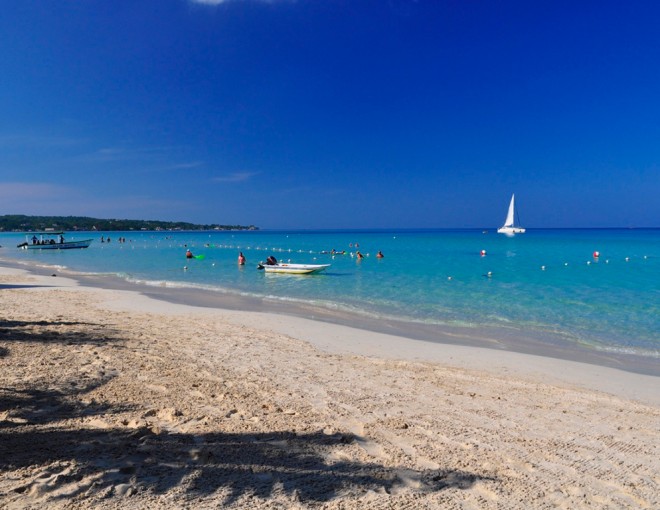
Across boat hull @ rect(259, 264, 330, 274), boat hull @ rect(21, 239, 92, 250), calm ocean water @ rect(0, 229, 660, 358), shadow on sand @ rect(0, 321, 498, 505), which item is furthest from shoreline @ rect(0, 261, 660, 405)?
boat hull @ rect(21, 239, 92, 250)

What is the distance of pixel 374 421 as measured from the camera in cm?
600

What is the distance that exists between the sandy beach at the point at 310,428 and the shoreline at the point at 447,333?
46.8 inches

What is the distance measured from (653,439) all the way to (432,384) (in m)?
3.21

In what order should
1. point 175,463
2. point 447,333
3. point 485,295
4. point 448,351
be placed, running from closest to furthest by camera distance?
point 175,463 < point 448,351 < point 447,333 < point 485,295

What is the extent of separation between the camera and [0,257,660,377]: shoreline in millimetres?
10969

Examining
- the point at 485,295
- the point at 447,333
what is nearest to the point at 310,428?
the point at 447,333

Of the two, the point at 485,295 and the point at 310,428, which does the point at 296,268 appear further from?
the point at 310,428

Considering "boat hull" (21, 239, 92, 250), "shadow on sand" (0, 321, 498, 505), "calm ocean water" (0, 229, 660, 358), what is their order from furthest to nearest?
1. "boat hull" (21, 239, 92, 250)
2. "calm ocean water" (0, 229, 660, 358)
3. "shadow on sand" (0, 321, 498, 505)

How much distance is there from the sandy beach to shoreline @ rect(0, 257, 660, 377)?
1.19 m

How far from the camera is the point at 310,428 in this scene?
18.4 ft

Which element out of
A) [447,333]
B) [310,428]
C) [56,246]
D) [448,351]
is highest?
[56,246]

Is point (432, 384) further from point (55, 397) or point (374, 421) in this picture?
point (55, 397)

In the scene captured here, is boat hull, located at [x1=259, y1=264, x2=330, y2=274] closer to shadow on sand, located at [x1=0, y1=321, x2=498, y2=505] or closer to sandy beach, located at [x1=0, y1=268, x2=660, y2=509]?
sandy beach, located at [x1=0, y1=268, x2=660, y2=509]

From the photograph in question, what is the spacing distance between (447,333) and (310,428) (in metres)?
8.99
